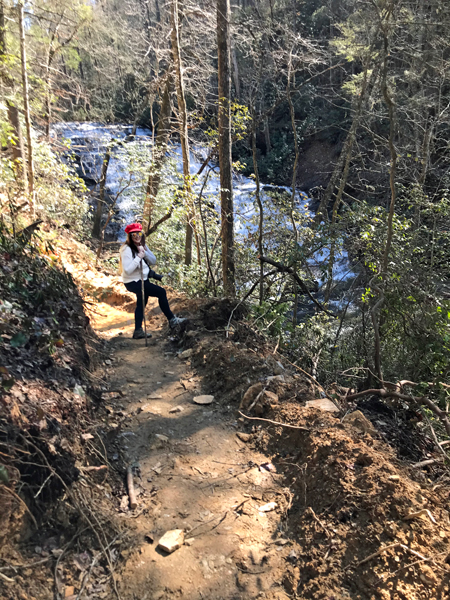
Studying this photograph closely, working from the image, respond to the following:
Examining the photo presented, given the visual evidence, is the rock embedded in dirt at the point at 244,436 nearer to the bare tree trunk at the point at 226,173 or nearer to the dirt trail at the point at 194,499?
the dirt trail at the point at 194,499

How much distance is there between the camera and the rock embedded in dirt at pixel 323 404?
3.33m

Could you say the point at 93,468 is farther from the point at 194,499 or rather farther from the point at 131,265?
the point at 131,265

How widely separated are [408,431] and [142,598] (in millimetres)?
2859

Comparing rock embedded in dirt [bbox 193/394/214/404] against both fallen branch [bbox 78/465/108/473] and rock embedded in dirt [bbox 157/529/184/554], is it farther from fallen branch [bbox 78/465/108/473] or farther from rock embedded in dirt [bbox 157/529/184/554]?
rock embedded in dirt [bbox 157/529/184/554]

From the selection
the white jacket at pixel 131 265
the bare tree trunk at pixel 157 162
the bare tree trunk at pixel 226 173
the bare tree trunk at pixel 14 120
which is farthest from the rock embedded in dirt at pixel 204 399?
the bare tree trunk at pixel 14 120

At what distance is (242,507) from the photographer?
2.54 m

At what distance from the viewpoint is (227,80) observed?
23.3ft

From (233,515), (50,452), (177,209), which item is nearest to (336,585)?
(233,515)

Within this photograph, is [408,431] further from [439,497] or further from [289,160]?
[289,160]

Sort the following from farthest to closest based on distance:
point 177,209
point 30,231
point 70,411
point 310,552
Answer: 1. point 177,209
2. point 30,231
3. point 70,411
4. point 310,552

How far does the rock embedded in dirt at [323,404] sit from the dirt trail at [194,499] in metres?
0.68

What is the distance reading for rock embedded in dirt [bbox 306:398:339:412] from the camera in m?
3.33

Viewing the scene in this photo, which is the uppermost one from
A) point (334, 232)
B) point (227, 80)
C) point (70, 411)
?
point (227, 80)

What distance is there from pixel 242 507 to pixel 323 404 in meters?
1.26
